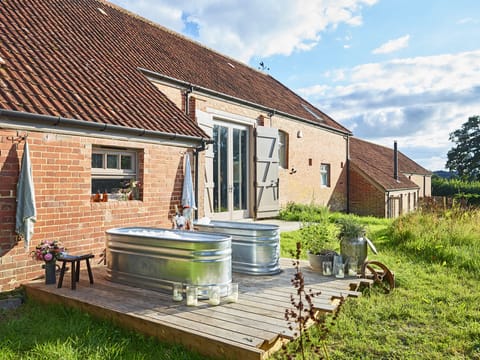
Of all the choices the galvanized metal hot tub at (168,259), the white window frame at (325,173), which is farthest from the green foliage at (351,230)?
the white window frame at (325,173)

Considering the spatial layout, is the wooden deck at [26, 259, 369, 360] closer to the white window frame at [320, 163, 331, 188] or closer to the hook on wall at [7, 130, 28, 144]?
the hook on wall at [7, 130, 28, 144]

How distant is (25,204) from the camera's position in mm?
4891

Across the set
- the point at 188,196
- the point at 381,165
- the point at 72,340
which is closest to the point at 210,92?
the point at 188,196

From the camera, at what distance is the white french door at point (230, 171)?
10789mm

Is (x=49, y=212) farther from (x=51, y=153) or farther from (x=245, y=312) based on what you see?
(x=245, y=312)

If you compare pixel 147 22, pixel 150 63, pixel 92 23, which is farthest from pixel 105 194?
pixel 147 22

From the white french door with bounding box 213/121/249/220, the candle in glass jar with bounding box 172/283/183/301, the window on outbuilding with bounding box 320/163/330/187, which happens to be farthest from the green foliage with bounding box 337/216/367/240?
the window on outbuilding with bounding box 320/163/330/187

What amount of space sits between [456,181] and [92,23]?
30787 millimetres

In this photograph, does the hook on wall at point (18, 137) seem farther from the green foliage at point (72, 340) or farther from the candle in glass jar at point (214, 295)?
the candle in glass jar at point (214, 295)

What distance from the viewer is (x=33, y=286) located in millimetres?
4863

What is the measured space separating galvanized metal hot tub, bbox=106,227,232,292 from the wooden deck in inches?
7.0

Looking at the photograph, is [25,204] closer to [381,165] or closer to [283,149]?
[283,149]

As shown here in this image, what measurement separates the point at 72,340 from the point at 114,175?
3481 mm

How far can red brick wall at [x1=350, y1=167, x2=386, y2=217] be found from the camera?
18.2m
